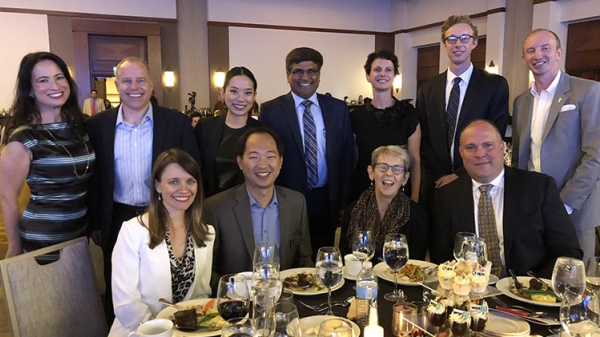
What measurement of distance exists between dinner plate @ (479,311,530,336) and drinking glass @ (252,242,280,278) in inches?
28.2

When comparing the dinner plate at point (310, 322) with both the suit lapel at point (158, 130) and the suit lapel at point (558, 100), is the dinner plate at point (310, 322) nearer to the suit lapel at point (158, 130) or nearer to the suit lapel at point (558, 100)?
the suit lapel at point (158, 130)

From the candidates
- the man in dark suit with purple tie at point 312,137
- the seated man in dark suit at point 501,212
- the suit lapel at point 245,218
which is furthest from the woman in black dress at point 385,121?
the suit lapel at point 245,218

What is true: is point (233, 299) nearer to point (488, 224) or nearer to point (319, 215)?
point (488, 224)

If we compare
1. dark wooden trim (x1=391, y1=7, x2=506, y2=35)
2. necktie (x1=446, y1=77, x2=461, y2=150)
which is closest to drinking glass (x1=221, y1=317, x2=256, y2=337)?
necktie (x1=446, y1=77, x2=461, y2=150)

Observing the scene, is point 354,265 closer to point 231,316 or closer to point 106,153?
point 231,316

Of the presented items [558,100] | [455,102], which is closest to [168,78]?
[455,102]

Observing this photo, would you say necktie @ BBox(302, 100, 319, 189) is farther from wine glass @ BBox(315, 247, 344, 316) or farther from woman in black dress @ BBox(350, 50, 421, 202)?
wine glass @ BBox(315, 247, 344, 316)

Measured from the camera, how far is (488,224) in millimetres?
2322

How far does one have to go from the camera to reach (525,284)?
5.88ft

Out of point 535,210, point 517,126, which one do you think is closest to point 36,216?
point 535,210

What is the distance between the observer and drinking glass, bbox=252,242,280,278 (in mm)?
1689

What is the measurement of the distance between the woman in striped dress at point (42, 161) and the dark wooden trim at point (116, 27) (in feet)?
23.7

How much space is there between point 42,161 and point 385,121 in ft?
6.57

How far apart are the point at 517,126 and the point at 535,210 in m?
1.01
